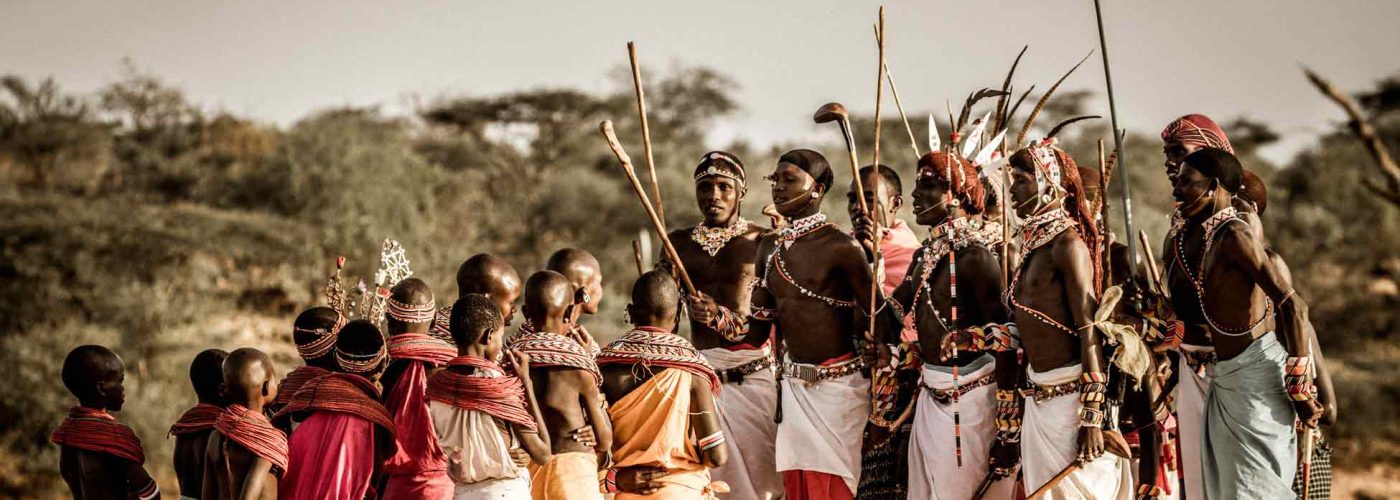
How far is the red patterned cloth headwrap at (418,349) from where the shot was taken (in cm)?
647

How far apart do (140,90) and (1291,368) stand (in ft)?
95.6

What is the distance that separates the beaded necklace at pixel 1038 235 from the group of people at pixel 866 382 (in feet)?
0.05

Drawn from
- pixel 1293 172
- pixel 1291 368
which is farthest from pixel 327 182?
pixel 1291 368

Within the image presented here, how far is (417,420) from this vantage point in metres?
6.41

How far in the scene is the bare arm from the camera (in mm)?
6250

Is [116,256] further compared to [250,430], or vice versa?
[116,256]

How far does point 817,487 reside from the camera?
282 inches

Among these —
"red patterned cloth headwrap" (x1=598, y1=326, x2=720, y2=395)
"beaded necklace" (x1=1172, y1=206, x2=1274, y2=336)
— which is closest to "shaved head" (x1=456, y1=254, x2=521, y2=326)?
"red patterned cloth headwrap" (x1=598, y1=326, x2=720, y2=395)

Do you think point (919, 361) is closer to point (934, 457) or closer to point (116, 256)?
point (934, 457)

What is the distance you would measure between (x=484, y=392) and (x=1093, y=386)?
2.57 meters

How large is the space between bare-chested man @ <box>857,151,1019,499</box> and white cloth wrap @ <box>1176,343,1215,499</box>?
85cm

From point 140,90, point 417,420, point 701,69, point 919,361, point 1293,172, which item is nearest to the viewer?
point 417,420

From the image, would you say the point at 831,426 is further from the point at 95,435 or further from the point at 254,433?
the point at 95,435

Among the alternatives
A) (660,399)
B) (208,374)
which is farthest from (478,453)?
(208,374)
